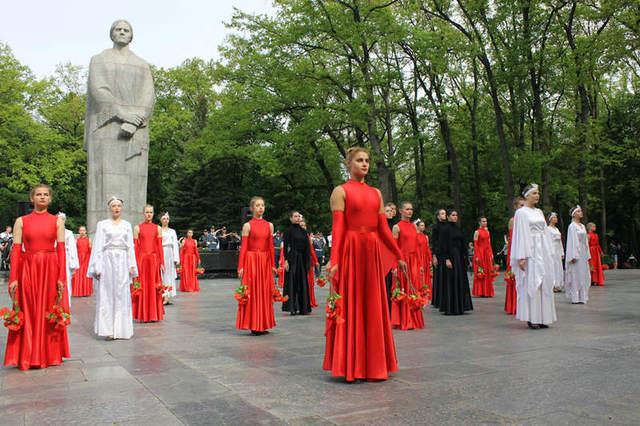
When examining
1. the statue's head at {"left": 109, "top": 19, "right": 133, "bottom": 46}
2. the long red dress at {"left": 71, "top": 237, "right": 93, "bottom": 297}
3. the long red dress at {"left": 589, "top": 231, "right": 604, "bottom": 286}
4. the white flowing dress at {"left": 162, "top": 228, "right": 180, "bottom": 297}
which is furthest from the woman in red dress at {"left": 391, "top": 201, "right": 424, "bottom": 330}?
the statue's head at {"left": 109, "top": 19, "right": 133, "bottom": 46}

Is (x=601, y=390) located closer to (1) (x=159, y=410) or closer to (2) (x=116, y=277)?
(1) (x=159, y=410)

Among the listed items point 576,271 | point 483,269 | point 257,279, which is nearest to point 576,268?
point 576,271

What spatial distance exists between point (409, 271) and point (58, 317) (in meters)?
5.63

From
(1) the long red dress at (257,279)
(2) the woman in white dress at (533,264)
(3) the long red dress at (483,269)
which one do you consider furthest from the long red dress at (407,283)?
(3) the long red dress at (483,269)

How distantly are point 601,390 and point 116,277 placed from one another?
681 centimetres

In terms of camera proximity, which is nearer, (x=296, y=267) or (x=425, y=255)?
(x=296, y=267)

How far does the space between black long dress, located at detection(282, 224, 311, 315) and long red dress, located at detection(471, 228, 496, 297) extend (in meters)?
5.06

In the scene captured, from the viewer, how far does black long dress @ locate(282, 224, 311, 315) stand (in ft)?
42.5

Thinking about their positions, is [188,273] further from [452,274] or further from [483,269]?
[452,274]

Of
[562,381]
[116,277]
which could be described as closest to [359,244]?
[562,381]

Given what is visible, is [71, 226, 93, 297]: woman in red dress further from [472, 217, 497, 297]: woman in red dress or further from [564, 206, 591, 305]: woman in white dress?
[564, 206, 591, 305]: woman in white dress

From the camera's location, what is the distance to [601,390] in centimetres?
541

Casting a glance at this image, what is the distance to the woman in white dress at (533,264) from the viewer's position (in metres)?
9.84

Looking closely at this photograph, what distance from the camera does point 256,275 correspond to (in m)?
9.64
